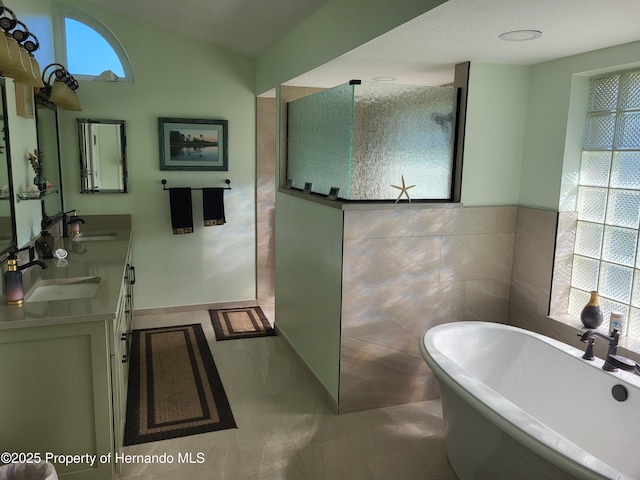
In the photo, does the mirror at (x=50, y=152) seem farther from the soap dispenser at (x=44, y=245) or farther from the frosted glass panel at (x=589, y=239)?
the frosted glass panel at (x=589, y=239)

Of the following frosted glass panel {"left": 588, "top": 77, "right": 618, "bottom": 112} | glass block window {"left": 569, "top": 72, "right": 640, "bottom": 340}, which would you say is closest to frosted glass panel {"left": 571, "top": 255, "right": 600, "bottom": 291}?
glass block window {"left": 569, "top": 72, "right": 640, "bottom": 340}

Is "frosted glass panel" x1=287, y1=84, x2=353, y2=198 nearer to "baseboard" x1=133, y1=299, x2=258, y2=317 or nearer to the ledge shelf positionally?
"baseboard" x1=133, y1=299, x2=258, y2=317

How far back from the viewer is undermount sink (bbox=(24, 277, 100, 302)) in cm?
255

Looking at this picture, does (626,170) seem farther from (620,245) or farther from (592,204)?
(620,245)

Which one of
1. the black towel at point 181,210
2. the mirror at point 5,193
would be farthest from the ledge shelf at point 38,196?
the black towel at point 181,210

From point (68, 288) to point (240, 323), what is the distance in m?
2.11

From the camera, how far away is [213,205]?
466cm

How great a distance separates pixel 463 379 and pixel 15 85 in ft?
9.43

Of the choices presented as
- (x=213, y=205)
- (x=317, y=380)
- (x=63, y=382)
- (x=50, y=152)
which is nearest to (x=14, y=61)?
(x=63, y=382)

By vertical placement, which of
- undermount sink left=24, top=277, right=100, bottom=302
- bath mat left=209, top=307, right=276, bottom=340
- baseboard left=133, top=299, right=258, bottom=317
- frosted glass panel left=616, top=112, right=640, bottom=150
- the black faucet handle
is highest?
frosted glass panel left=616, top=112, right=640, bottom=150

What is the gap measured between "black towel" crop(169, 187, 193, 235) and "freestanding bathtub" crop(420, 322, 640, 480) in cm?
270

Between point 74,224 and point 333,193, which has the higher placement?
point 333,193

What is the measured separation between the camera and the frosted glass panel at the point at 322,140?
2938 mm

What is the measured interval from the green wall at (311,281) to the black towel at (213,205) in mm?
754
